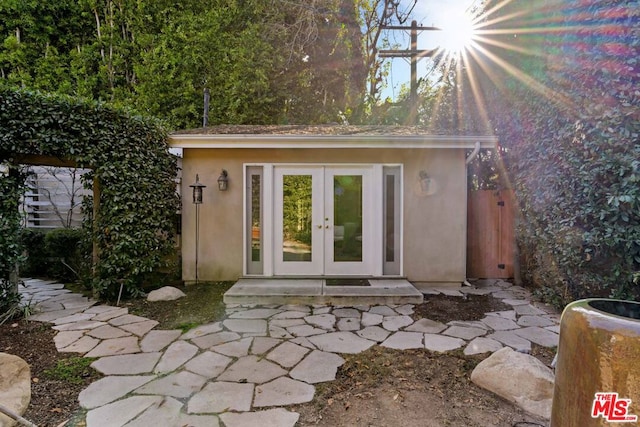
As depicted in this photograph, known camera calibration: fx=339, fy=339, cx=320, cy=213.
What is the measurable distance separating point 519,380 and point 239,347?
2.66m

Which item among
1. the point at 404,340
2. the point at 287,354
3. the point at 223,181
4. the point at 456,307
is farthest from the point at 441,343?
the point at 223,181

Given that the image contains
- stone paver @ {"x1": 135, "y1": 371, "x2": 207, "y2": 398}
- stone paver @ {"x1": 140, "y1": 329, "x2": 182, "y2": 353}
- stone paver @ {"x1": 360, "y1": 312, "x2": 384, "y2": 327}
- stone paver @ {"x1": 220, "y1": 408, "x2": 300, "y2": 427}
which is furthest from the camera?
stone paver @ {"x1": 360, "y1": 312, "x2": 384, "y2": 327}

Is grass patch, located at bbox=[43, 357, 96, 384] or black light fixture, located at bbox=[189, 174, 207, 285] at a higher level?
black light fixture, located at bbox=[189, 174, 207, 285]

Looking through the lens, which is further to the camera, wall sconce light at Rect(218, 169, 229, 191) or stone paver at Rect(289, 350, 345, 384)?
wall sconce light at Rect(218, 169, 229, 191)

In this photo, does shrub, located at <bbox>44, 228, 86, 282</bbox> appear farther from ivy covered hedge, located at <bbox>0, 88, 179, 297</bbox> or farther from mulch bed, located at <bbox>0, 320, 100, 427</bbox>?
mulch bed, located at <bbox>0, 320, 100, 427</bbox>

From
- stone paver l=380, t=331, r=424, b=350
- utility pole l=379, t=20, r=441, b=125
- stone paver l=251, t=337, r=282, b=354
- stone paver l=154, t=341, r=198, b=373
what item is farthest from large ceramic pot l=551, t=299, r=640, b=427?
utility pole l=379, t=20, r=441, b=125

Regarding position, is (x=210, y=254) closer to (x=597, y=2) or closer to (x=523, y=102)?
(x=523, y=102)

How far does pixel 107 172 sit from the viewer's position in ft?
16.8

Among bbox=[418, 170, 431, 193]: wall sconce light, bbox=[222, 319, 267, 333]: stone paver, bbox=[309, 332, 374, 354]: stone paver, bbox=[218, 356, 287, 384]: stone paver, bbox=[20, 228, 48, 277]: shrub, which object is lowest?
bbox=[218, 356, 287, 384]: stone paver

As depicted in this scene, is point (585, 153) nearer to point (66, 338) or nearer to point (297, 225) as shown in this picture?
point (297, 225)

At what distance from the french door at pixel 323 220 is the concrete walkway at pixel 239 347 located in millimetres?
1339

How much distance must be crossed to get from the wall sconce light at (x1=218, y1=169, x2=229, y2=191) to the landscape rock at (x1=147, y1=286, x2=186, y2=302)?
1.92 m

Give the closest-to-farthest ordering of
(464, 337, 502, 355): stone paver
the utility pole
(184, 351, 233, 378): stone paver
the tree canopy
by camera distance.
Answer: (184, 351, 233, 378): stone paver
(464, 337, 502, 355): stone paver
the utility pole
the tree canopy

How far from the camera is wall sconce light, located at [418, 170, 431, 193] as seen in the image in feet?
20.0
